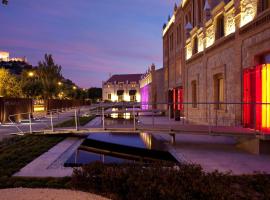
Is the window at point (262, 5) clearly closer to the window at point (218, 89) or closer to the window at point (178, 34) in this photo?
the window at point (218, 89)

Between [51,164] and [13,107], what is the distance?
17444 mm

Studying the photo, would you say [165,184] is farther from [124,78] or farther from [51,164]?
[124,78]

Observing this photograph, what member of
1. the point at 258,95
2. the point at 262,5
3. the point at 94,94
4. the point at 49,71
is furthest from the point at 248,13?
the point at 94,94

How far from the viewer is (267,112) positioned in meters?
10.6

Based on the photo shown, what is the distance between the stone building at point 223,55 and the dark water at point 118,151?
2.56m

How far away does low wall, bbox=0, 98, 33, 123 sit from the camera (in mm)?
22750

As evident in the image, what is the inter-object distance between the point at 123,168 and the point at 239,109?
8.43 metres

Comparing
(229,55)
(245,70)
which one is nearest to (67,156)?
(245,70)

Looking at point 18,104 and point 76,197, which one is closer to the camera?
point 76,197

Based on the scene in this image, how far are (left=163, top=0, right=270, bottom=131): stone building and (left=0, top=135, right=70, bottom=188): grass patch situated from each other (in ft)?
20.7

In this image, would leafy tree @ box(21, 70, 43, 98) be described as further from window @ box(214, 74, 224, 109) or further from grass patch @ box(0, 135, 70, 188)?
window @ box(214, 74, 224, 109)

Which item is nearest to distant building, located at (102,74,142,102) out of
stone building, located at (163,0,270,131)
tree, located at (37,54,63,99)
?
tree, located at (37,54,63,99)

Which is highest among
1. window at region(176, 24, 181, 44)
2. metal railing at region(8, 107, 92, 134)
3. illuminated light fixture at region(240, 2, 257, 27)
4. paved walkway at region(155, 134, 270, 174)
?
window at region(176, 24, 181, 44)

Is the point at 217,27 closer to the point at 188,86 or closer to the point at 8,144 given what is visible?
the point at 188,86
